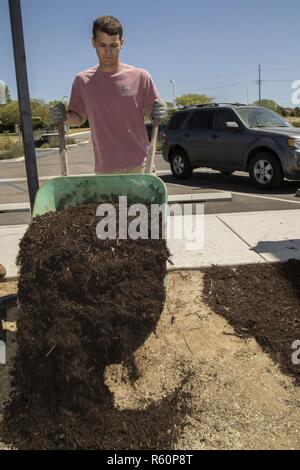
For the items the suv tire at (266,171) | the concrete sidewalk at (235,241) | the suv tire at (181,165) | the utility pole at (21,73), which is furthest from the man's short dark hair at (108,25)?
the suv tire at (181,165)

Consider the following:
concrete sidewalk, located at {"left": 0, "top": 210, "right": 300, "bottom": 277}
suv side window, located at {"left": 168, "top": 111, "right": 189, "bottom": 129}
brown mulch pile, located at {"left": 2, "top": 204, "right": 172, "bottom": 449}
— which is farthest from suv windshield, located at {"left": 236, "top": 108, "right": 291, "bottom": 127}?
brown mulch pile, located at {"left": 2, "top": 204, "right": 172, "bottom": 449}

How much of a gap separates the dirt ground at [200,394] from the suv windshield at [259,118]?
7443 millimetres

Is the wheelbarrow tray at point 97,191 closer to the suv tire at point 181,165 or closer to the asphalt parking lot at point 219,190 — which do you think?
the asphalt parking lot at point 219,190

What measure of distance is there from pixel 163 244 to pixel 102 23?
1.53 meters

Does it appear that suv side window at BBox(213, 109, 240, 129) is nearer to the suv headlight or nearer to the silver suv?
the silver suv

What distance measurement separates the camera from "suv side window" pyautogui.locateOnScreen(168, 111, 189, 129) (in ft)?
38.9

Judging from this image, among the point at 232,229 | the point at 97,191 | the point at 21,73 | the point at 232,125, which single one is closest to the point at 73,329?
the point at 97,191

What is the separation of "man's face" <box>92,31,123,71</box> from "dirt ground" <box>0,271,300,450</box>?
78.2 inches

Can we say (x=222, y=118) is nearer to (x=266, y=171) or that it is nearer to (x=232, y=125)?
(x=232, y=125)

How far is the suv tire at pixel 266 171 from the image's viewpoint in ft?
31.6

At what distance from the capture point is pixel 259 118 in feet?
34.9

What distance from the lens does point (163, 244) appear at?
305cm

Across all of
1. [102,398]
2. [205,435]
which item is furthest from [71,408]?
[205,435]
